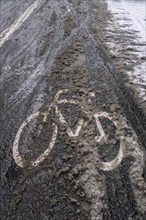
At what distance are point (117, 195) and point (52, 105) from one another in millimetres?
1687

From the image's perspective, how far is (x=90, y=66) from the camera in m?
4.77

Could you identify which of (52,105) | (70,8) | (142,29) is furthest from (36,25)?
(52,105)

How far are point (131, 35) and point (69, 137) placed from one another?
123 inches

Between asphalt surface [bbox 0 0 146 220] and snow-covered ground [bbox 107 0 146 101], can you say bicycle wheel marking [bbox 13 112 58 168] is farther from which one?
snow-covered ground [bbox 107 0 146 101]

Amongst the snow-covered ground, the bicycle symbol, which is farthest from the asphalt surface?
the snow-covered ground

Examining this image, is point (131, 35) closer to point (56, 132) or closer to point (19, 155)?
point (56, 132)

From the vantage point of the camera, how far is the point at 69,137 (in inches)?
134

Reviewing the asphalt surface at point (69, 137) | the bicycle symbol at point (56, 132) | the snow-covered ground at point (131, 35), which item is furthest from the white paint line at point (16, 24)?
the bicycle symbol at point (56, 132)

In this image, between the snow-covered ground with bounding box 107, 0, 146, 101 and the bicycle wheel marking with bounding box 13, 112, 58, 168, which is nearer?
the bicycle wheel marking with bounding box 13, 112, 58, 168

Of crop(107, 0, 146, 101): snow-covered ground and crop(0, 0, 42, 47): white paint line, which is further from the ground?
crop(0, 0, 42, 47): white paint line

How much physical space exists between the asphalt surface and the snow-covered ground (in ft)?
0.84

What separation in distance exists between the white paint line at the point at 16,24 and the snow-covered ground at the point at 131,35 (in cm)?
207

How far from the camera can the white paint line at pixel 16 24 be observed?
6.68 meters

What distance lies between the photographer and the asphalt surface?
269 cm
